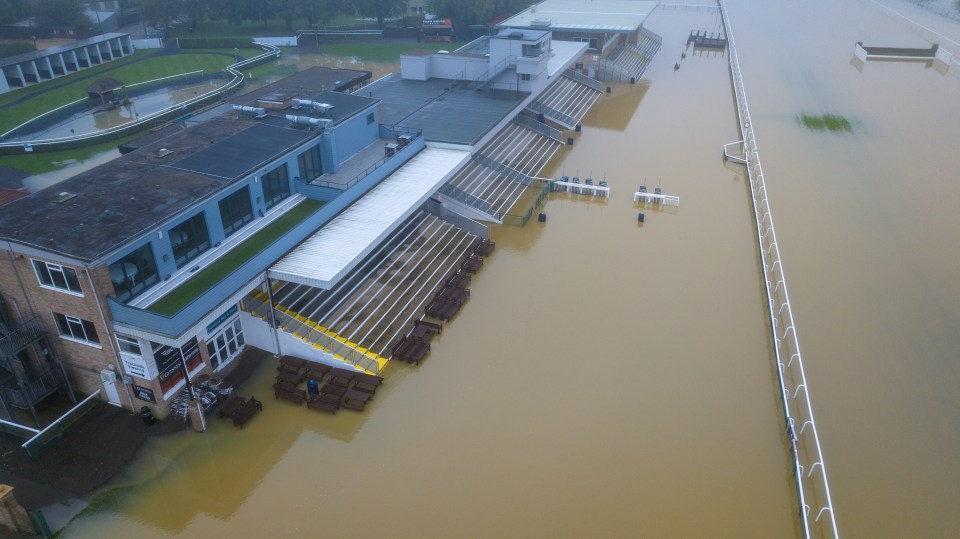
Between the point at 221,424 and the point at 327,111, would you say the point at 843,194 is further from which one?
the point at 221,424

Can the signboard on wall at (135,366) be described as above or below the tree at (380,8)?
below

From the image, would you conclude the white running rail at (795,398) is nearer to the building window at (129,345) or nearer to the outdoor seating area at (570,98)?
the outdoor seating area at (570,98)

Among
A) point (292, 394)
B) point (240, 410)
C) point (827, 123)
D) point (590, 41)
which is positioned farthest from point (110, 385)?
point (827, 123)

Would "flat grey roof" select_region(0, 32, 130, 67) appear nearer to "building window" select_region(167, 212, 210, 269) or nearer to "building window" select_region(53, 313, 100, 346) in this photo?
"building window" select_region(167, 212, 210, 269)

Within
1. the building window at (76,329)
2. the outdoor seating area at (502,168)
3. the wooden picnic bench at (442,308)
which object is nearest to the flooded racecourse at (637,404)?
the wooden picnic bench at (442,308)

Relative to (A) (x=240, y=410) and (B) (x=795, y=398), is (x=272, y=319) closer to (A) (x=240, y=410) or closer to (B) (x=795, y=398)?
(A) (x=240, y=410)

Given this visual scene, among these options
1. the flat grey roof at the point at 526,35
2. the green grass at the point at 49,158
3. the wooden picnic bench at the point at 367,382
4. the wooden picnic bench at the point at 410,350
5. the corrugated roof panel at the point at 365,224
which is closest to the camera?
the wooden picnic bench at the point at 367,382

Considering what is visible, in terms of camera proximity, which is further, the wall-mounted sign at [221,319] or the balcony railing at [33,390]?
the wall-mounted sign at [221,319]
